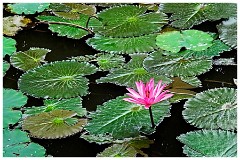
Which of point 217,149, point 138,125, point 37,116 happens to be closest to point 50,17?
point 37,116

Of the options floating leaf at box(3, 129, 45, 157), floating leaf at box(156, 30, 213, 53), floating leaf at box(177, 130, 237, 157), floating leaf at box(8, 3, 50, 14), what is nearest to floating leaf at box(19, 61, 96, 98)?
floating leaf at box(3, 129, 45, 157)

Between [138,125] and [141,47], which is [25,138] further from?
[141,47]

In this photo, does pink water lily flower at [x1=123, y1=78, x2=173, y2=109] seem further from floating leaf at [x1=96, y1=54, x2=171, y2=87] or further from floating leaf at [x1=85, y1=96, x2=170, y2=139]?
floating leaf at [x1=96, y1=54, x2=171, y2=87]

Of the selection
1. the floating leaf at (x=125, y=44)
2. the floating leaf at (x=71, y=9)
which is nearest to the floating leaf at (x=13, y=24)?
the floating leaf at (x=71, y=9)

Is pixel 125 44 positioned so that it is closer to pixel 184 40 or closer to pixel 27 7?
pixel 184 40

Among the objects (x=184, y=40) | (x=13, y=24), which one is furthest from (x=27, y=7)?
(x=184, y=40)
